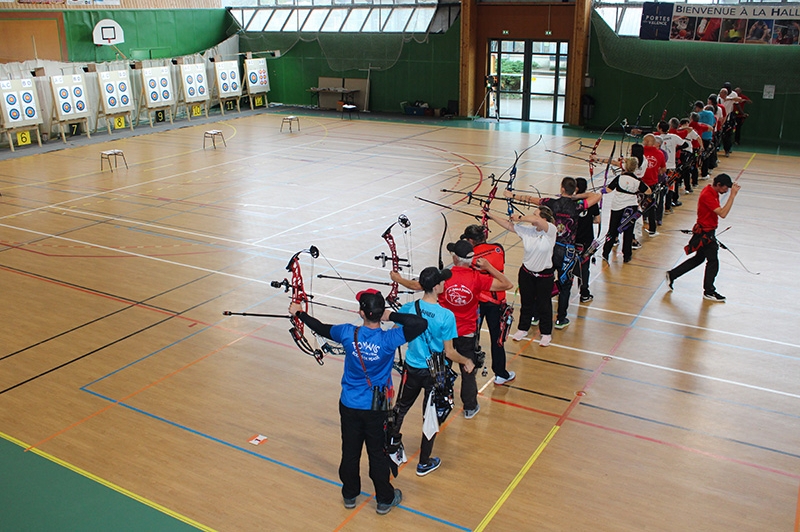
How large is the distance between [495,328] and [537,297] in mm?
1041

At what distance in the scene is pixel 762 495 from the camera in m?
5.07

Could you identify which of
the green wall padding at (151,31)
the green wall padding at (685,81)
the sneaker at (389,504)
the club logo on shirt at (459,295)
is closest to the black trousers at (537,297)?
the club logo on shirt at (459,295)

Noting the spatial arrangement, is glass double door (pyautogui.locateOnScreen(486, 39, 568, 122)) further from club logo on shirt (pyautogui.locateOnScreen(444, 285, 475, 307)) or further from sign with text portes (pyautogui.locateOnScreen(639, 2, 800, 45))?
club logo on shirt (pyautogui.locateOnScreen(444, 285, 475, 307))

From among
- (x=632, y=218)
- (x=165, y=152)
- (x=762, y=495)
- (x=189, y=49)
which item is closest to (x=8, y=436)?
(x=762, y=495)

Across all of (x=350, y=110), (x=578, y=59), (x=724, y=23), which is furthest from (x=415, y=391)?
(x=350, y=110)

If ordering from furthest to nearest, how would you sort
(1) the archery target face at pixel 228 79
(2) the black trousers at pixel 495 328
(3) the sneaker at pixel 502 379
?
(1) the archery target face at pixel 228 79 → (3) the sneaker at pixel 502 379 → (2) the black trousers at pixel 495 328

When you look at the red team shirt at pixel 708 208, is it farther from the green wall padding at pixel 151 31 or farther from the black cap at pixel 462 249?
the green wall padding at pixel 151 31

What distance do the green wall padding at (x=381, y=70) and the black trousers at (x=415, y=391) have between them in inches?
749

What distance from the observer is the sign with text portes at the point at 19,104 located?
59.6 ft

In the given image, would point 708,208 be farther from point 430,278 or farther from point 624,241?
point 430,278

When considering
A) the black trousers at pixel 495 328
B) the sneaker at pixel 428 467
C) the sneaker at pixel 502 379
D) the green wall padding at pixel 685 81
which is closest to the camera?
the sneaker at pixel 428 467

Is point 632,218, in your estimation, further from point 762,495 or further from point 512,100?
point 512,100

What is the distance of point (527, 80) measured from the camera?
2198 centimetres

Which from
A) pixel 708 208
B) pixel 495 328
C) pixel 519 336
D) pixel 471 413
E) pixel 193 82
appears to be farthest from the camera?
pixel 193 82
